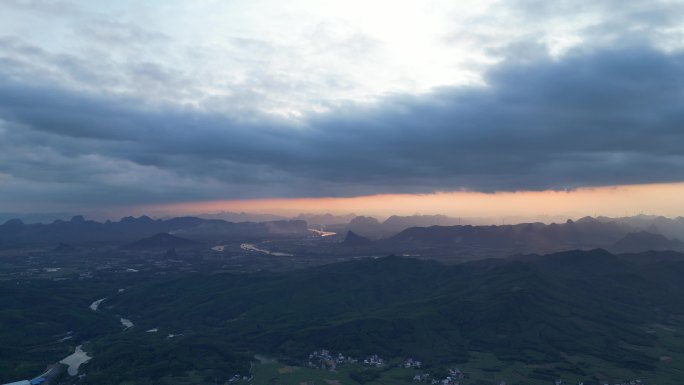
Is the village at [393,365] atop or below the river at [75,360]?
atop

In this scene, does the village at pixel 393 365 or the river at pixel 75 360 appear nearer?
the village at pixel 393 365

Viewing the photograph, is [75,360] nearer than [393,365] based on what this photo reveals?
No

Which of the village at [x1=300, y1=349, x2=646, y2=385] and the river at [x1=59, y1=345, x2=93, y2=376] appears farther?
the river at [x1=59, y1=345, x2=93, y2=376]

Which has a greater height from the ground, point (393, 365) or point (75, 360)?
point (393, 365)

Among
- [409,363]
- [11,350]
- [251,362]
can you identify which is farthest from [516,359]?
[11,350]

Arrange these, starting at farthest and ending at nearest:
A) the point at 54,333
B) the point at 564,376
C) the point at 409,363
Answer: the point at 54,333 < the point at 409,363 < the point at 564,376

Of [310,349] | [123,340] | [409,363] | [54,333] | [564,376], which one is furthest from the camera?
[54,333]

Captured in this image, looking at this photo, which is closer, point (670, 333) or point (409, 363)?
point (409, 363)

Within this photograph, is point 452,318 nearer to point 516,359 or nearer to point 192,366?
point 516,359

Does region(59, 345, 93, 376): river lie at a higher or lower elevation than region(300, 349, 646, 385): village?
lower

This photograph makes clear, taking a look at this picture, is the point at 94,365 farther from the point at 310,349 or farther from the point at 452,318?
the point at 452,318
